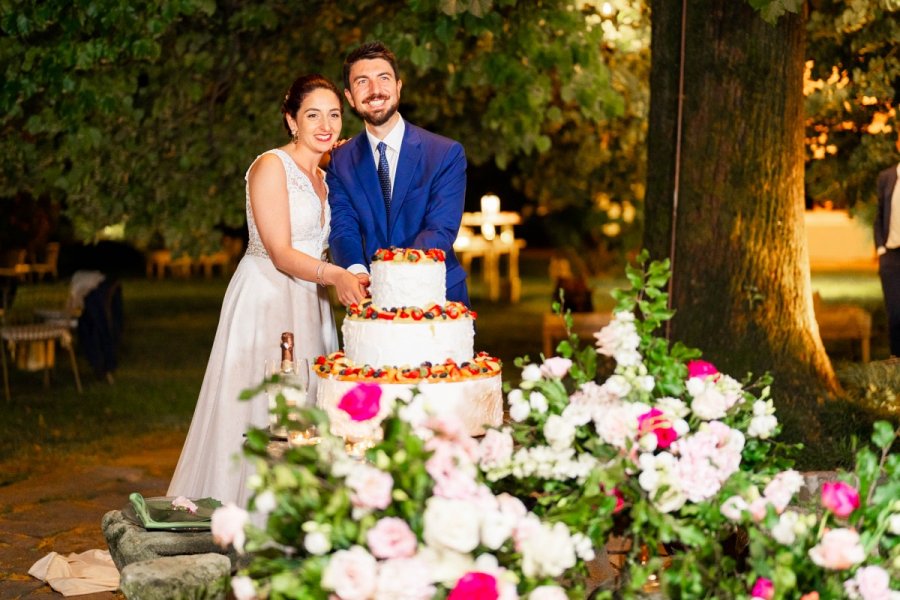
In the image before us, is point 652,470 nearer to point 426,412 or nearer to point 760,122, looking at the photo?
point 426,412

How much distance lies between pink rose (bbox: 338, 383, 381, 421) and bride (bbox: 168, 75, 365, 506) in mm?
2455

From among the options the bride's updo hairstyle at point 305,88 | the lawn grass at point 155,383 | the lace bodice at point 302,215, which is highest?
the bride's updo hairstyle at point 305,88

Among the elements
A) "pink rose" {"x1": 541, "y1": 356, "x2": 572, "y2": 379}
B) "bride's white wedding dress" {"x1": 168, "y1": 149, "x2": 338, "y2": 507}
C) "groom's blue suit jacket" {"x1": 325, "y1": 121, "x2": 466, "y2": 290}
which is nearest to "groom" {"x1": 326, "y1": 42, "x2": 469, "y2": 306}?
"groom's blue suit jacket" {"x1": 325, "y1": 121, "x2": 466, "y2": 290}

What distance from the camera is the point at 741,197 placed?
693 cm

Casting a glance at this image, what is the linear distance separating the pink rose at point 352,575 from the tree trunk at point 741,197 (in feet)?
15.5

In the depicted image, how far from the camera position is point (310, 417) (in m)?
2.71

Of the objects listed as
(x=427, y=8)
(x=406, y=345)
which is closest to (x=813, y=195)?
(x=427, y=8)

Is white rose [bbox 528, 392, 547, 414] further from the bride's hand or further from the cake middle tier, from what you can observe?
the bride's hand

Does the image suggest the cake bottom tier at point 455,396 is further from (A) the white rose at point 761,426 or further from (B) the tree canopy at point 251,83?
(B) the tree canopy at point 251,83

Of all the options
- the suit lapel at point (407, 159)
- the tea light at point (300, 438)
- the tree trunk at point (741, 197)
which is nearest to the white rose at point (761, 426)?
the tea light at point (300, 438)

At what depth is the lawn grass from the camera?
28.3ft

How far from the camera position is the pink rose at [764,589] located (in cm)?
262

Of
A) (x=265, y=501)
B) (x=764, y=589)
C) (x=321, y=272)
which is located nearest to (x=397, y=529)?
(x=265, y=501)

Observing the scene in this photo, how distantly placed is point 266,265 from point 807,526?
10.7 feet
